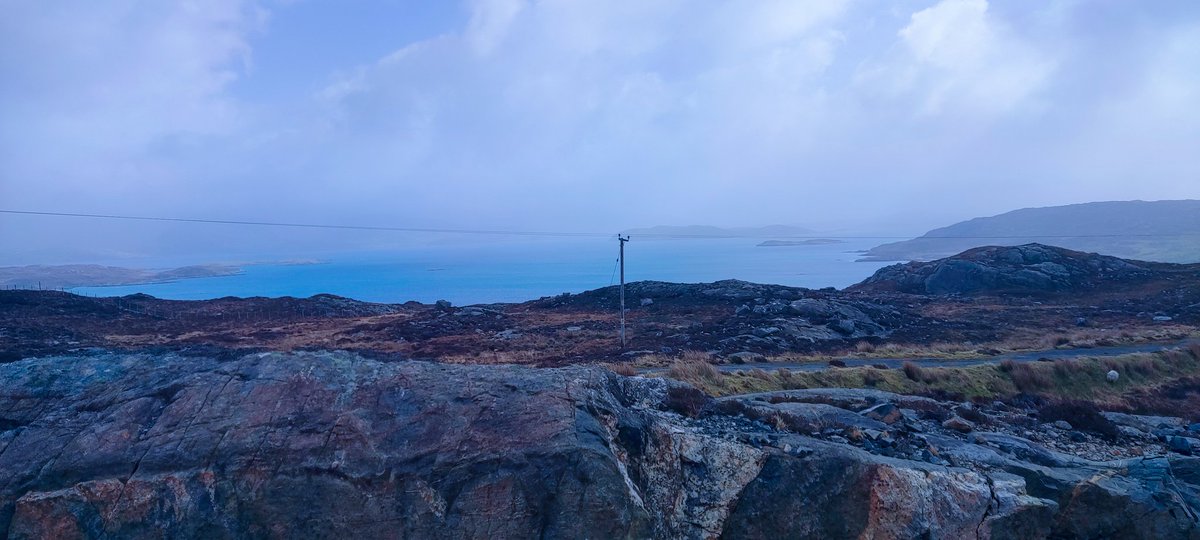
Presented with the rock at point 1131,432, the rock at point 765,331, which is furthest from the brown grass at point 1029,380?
the rock at point 765,331

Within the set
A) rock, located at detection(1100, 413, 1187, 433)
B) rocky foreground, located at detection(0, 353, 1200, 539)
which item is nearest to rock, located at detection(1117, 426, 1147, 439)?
rock, located at detection(1100, 413, 1187, 433)

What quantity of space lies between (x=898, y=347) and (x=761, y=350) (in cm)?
719

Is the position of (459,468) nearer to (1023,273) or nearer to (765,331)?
(765,331)

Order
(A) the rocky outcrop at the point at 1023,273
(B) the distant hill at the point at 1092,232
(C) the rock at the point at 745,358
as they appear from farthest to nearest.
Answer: (B) the distant hill at the point at 1092,232 < (A) the rocky outcrop at the point at 1023,273 < (C) the rock at the point at 745,358

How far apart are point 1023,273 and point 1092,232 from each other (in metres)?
115

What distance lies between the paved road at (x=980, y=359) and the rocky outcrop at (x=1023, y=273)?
31.9 m

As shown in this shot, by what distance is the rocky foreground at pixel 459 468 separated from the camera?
766 centimetres

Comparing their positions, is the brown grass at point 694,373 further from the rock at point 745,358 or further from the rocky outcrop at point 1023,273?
the rocky outcrop at point 1023,273

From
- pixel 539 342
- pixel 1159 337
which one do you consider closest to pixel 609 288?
pixel 539 342

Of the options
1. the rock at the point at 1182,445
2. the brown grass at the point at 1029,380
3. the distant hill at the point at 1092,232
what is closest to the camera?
the rock at the point at 1182,445

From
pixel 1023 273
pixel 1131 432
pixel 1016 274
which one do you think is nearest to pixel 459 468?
pixel 1131 432

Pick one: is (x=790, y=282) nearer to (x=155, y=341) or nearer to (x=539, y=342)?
(x=539, y=342)

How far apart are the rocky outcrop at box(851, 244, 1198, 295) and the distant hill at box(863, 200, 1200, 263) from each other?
5340 cm

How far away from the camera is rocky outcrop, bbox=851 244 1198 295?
5850 cm
